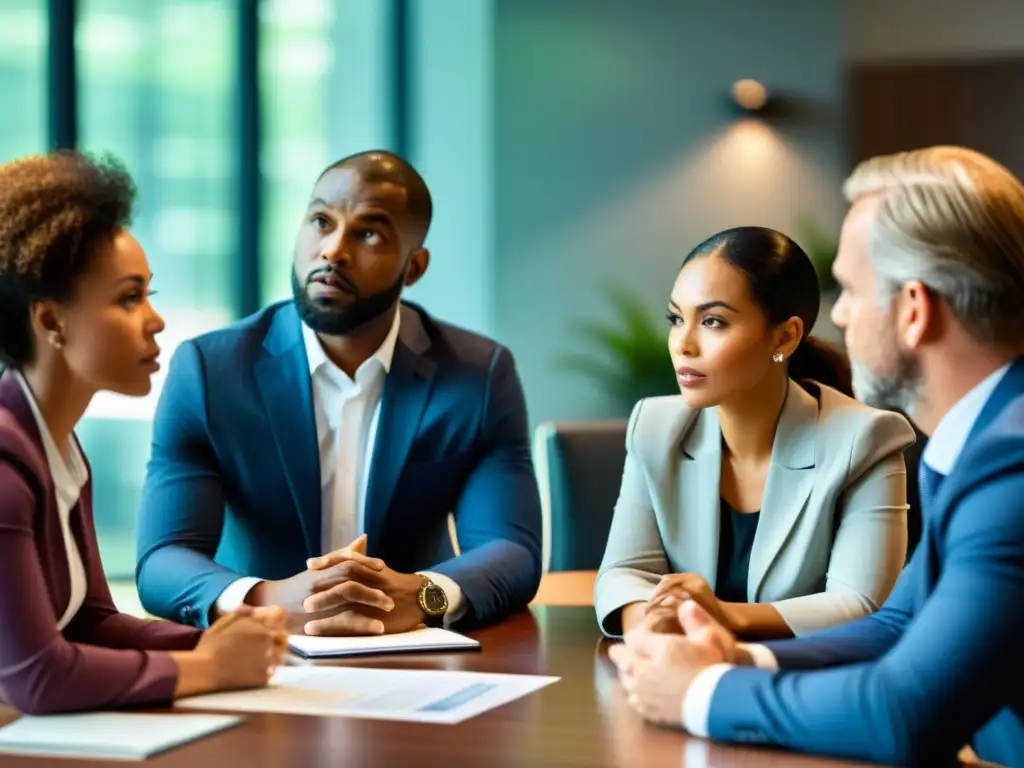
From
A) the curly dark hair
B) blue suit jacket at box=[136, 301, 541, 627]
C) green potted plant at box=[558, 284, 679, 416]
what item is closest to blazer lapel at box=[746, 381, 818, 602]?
blue suit jacket at box=[136, 301, 541, 627]

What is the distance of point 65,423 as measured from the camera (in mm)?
1782

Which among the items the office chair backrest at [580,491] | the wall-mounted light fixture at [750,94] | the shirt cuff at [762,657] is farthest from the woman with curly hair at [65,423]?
the wall-mounted light fixture at [750,94]

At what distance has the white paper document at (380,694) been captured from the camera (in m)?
1.66

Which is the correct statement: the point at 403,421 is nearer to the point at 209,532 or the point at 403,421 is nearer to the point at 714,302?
the point at 209,532

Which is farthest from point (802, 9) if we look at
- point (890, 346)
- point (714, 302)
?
point (890, 346)

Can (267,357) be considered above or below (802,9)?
below

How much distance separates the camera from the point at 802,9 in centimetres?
614

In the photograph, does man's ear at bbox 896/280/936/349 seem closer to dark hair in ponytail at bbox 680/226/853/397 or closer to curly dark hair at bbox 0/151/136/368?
dark hair in ponytail at bbox 680/226/853/397

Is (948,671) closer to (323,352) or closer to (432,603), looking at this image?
(432,603)

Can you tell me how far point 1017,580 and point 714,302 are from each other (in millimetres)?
937

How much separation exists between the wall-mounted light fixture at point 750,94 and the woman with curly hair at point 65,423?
449 centimetres

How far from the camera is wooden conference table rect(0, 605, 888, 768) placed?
145 centimetres

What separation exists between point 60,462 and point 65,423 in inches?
2.0

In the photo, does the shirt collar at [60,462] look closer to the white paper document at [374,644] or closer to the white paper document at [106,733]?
the white paper document at [106,733]
